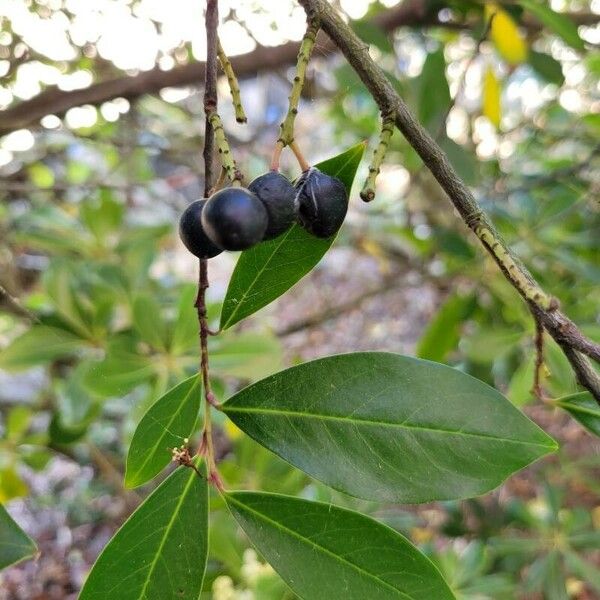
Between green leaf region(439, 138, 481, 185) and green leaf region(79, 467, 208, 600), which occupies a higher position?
green leaf region(439, 138, 481, 185)

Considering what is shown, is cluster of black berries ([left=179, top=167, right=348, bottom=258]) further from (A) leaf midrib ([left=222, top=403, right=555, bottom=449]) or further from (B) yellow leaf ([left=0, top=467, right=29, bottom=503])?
(B) yellow leaf ([left=0, top=467, right=29, bottom=503])

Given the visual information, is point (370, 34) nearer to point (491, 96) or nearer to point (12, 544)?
point (491, 96)

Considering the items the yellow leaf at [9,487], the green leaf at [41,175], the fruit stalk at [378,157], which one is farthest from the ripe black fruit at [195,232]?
the green leaf at [41,175]

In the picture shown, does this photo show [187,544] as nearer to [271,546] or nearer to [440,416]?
[271,546]

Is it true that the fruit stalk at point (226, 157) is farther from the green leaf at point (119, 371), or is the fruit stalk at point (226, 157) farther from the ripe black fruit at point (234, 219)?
the green leaf at point (119, 371)

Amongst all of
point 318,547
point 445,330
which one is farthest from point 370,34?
point 318,547

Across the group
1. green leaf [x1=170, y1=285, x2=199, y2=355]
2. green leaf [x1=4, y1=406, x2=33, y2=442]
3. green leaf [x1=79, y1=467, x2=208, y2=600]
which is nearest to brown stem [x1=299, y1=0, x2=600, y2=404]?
green leaf [x1=79, y1=467, x2=208, y2=600]
